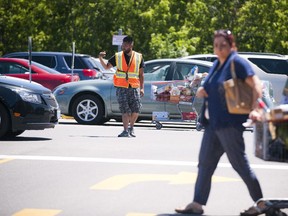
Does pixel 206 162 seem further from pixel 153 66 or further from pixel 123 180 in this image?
pixel 153 66

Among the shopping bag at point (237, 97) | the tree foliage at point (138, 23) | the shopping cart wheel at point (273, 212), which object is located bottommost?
the shopping cart wheel at point (273, 212)

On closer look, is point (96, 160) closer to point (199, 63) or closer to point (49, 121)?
point (49, 121)

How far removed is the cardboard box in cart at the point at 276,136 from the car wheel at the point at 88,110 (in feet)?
39.5

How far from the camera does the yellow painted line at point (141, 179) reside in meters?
9.63

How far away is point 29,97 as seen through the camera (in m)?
14.4

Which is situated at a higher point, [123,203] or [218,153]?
[218,153]

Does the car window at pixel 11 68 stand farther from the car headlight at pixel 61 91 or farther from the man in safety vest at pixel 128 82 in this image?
the man in safety vest at pixel 128 82

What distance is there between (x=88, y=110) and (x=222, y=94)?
463 inches

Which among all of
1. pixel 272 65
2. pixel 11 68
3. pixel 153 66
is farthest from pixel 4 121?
pixel 11 68

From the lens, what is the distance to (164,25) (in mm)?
48469

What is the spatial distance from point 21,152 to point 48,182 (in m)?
3.03

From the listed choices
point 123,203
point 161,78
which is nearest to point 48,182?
point 123,203

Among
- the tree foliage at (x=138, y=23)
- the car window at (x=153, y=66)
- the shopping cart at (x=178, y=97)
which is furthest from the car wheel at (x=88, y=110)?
the tree foliage at (x=138, y=23)

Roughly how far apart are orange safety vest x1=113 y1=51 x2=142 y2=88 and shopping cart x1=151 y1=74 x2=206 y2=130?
234 centimetres
